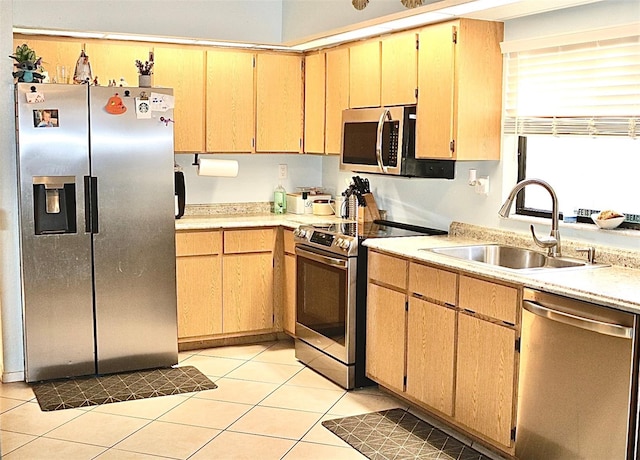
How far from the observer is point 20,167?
447cm

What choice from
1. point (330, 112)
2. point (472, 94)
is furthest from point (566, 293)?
point (330, 112)

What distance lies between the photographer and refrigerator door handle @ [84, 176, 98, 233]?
4.63 meters

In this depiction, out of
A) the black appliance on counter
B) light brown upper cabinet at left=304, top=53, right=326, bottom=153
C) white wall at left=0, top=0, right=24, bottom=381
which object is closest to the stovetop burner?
the black appliance on counter

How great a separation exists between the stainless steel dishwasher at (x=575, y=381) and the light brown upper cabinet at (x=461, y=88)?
122cm

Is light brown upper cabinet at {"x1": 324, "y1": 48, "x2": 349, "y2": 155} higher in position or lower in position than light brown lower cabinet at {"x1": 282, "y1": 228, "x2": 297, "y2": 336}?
higher

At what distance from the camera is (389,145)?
180 inches

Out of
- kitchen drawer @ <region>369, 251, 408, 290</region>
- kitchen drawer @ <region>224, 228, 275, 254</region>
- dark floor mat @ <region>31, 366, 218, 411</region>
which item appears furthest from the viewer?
kitchen drawer @ <region>224, 228, 275, 254</region>

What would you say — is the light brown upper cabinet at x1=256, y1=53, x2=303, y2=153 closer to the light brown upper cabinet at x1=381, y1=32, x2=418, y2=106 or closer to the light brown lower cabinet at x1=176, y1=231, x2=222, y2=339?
the light brown lower cabinet at x1=176, y1=231, x2=222, y2=339

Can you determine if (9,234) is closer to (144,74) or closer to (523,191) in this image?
(144,74)

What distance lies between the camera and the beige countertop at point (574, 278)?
115 inches

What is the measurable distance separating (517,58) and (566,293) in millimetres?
1640

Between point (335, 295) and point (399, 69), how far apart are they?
4.57ft

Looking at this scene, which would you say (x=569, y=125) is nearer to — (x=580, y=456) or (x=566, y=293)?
(x=566, y=293)

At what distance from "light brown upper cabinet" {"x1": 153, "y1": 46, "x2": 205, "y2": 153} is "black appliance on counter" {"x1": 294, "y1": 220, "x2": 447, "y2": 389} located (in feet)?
3.49
